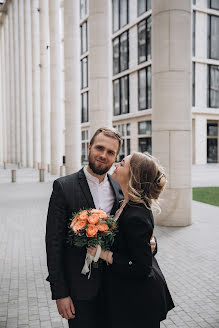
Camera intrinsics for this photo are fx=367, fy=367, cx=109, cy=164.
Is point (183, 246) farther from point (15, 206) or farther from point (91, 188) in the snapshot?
point (15, 206)

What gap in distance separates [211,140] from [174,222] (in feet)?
124

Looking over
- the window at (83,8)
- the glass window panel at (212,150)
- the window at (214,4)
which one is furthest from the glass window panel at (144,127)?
the window at (83,8)

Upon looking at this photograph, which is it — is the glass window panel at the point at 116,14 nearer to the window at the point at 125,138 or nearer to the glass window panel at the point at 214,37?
the glass window panel at the point at 214,37

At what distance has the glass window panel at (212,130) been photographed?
45.6m

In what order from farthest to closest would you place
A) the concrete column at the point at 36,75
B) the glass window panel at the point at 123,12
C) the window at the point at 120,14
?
the window at the point at 120,14, the glass window panel at the point at 123,12, the concrete column at the point at 36,75

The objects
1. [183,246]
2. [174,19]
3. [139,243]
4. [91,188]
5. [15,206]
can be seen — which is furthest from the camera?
[15,206]

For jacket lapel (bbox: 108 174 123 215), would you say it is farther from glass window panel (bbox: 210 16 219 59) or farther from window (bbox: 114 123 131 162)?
glass window panel (bbox: 210 16 219 59)

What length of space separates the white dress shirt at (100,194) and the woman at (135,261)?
27cm

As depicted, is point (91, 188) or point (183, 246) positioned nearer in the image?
point (91, 188)

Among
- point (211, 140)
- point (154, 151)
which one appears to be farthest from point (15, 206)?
point (211, 140)

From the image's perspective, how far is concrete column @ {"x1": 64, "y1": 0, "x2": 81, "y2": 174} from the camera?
76.4ft

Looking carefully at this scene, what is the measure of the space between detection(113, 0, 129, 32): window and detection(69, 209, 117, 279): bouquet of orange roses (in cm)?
4650

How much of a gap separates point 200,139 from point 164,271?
39389 mm

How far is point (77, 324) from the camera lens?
2893 mm
